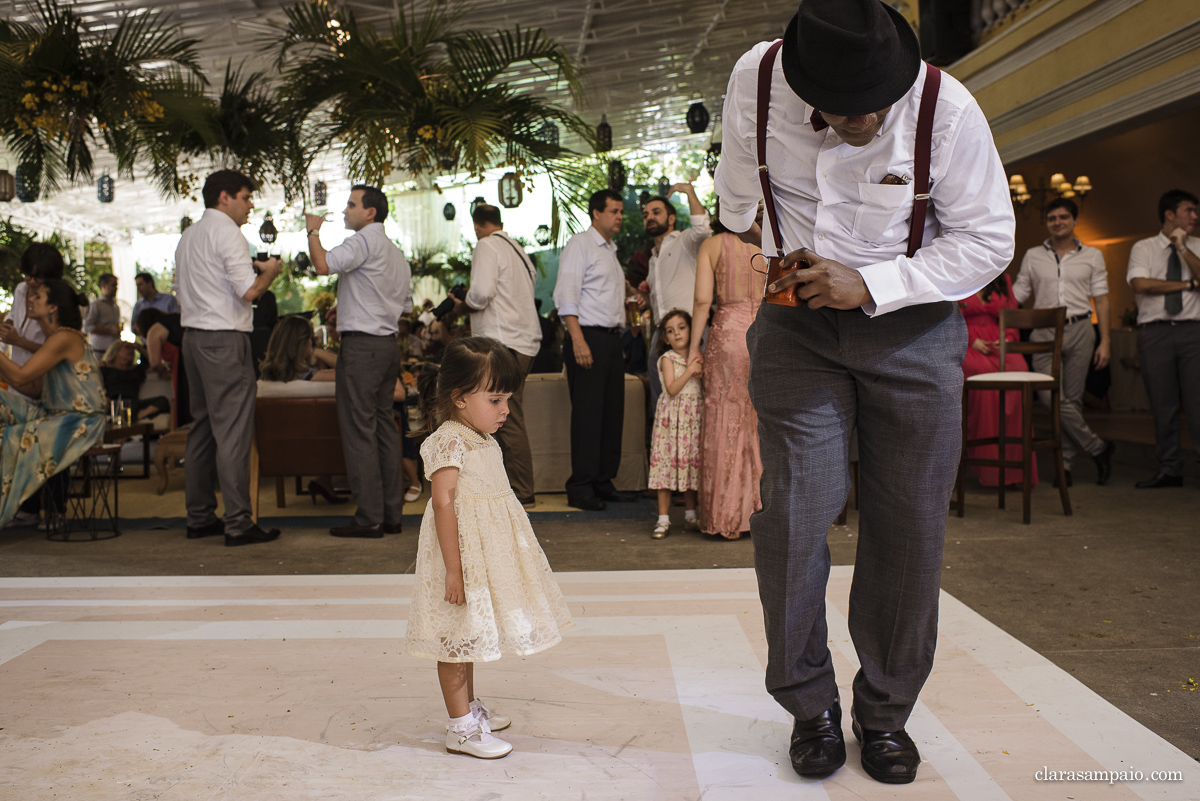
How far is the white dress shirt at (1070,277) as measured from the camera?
18.1 feet

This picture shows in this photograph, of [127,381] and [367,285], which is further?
[127,381]

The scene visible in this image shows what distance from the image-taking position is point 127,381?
6844 millimetres

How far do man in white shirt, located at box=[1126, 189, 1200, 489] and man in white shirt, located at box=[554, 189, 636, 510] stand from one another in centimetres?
287

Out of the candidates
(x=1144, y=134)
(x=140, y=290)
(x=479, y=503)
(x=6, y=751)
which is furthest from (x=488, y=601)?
(x=1144, y=134)

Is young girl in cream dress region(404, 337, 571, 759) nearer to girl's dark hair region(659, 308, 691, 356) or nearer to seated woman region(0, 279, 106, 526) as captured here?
girl's dark hair region(659, 308, 691, 356)

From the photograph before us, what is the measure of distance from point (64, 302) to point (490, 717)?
3.42 metres

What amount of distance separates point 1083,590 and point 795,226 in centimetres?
213

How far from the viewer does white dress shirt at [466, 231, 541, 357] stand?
4.70 meters

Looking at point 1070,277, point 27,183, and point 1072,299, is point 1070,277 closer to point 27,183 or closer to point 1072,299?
point 1072,299

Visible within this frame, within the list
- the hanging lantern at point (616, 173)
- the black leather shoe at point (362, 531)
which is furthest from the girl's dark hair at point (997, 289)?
the hanging lantern at point (616, 173)

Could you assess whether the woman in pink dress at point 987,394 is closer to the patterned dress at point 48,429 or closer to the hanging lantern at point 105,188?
the patterned dress at point 48,429

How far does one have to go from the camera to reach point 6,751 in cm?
178

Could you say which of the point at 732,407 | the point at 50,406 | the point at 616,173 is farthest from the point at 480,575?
the point at 616,173

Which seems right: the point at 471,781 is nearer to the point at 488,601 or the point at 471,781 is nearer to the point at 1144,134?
the point at 488,601
